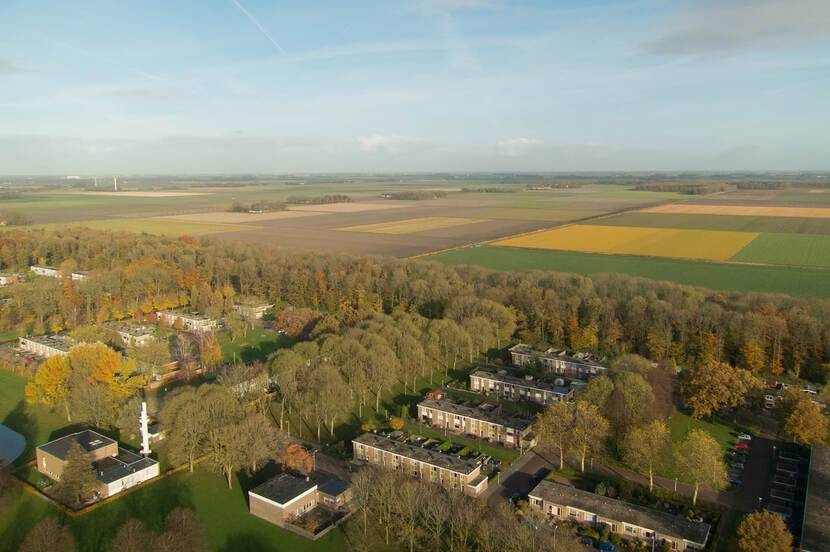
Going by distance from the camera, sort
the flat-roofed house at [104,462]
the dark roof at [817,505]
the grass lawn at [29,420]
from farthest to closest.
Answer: the grass lawn at [29,420] → the flat-roofed house at [104,462] → the dark roof at [817,505]

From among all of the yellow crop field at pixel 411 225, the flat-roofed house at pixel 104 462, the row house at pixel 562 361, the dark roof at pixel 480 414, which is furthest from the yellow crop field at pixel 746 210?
the flat-roofed house at pixel 104 462

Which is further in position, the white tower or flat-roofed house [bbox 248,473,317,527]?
the white tower

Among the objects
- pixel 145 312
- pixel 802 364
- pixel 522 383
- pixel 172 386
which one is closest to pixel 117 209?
pixel 145 312

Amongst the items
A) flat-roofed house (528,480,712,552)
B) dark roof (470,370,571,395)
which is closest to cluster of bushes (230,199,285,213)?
dark roof (470,370,571,395)

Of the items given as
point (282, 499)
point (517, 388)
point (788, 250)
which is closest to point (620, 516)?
point (517, 388)

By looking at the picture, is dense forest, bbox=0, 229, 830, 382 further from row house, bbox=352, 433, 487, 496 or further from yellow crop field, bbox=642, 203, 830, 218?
yellow crop field, bbox=642, 203, 830, 218

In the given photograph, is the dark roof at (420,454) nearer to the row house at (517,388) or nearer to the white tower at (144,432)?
the row house at (517,388)
